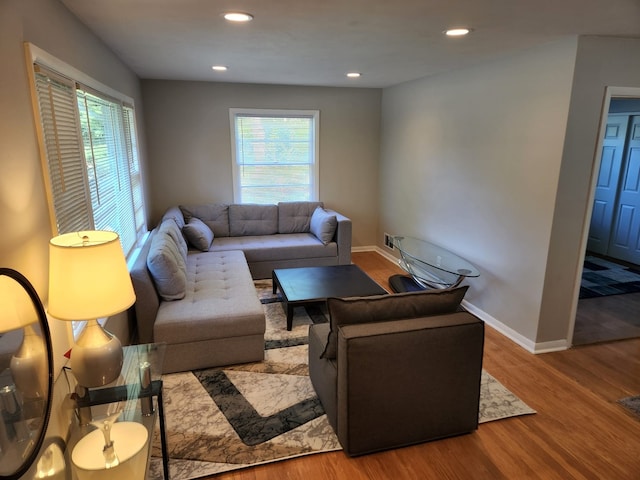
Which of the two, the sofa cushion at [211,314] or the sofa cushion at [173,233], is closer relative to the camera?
the sofa cushion at [211,314]

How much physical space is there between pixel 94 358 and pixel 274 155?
4.22 metres

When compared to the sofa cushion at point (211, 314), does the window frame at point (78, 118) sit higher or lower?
higher

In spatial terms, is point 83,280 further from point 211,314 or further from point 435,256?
point 435,256

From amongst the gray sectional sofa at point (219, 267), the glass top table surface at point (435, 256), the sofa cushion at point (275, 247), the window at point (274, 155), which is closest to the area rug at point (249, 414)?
the gray sectional sofa at point (219, 267)

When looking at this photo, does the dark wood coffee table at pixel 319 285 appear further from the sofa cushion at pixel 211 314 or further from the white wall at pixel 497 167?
the white wall at pixel 497 167

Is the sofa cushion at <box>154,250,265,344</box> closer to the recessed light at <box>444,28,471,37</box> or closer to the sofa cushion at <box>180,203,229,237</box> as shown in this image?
the sofa cushion at <box>180,203,229,237</box>

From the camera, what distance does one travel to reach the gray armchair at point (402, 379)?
6.60ft

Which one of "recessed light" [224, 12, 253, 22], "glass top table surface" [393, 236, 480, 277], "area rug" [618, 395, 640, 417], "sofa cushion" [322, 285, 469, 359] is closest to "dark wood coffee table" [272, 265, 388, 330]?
"glass top table surface" [393, 236, 480, 277]

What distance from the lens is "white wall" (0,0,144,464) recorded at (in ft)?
4.60

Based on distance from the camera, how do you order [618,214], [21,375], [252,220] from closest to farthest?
[21,375] → [252,220] → [618,214]

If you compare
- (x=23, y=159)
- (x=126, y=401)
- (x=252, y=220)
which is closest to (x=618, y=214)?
(x=252, y=220)

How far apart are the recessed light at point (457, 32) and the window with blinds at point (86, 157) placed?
2.25 m

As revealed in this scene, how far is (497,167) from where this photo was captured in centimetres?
346

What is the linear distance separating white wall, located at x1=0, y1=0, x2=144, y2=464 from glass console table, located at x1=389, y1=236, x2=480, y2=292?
298 centimetres
